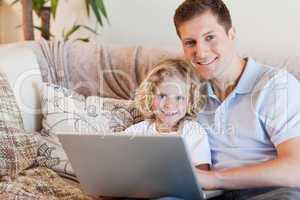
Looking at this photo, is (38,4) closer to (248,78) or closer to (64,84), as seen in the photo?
(64,84)

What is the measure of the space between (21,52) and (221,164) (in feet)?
2.99

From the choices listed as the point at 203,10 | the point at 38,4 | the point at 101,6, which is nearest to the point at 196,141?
the point at 203,10

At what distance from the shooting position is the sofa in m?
1.68

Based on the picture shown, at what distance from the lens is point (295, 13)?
1.99 meters

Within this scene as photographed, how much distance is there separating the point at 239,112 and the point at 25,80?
83 centimetres

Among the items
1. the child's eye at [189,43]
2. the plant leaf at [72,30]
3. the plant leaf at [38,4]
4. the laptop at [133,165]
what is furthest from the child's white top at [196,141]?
the plant leaf at [38,4]

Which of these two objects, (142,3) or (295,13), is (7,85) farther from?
(295,13)

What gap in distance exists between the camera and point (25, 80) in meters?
1.83

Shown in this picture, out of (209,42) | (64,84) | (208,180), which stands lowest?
(208,180)

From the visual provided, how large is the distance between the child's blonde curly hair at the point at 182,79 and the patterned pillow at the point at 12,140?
46cm

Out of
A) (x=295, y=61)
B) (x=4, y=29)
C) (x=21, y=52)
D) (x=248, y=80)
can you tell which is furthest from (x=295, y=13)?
(x=4, y=29)

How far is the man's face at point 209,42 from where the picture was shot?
1.43m

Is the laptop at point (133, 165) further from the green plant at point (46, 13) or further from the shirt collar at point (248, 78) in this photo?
the green plant at point (46, 13)

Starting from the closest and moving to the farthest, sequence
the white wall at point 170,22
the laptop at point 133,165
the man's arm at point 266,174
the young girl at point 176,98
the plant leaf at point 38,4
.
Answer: the laptop at point 133,165, the man's arm at point 266,174, the young girl at point 176,98, the white wall at point 170,22, the plant leaf at point 38,4
